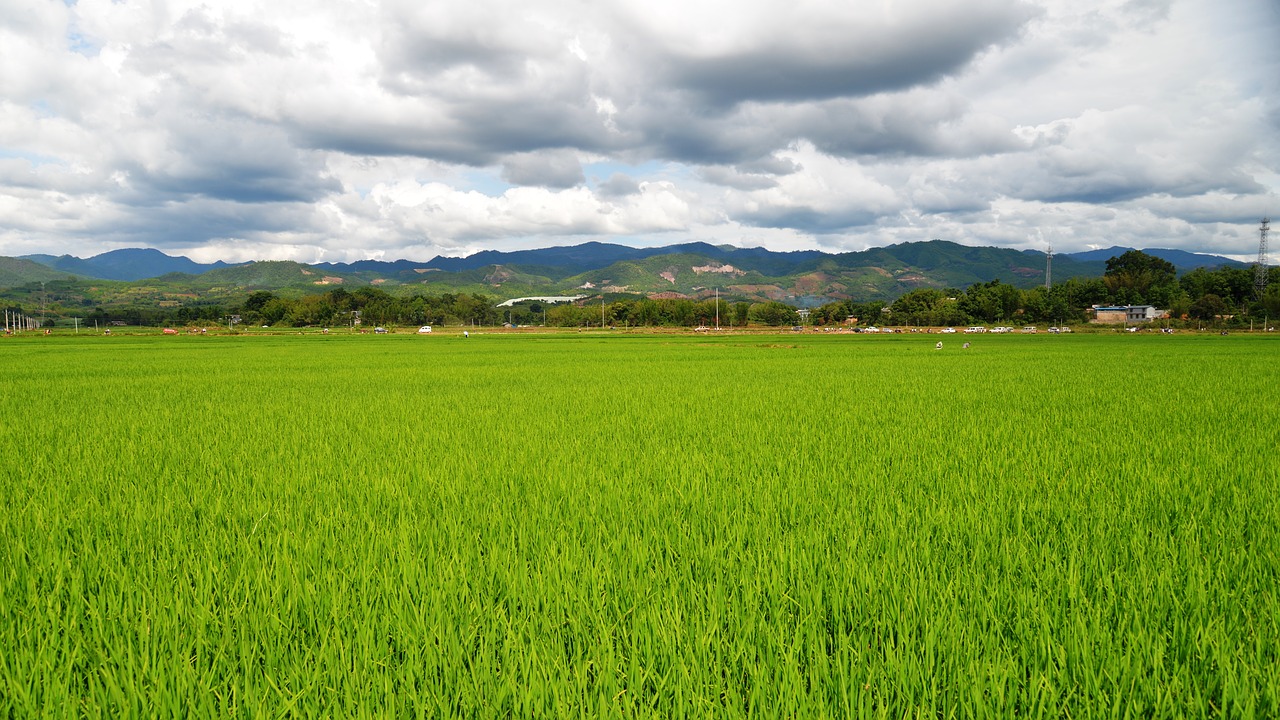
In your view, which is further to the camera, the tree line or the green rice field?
the tree line

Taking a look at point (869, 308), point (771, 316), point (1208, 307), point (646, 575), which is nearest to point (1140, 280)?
point (1208, 307)

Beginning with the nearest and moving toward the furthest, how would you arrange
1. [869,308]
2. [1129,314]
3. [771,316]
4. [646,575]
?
[646,575], [1129,314], [869,308], [771,316]

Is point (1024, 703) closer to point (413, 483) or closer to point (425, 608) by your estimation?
point (425, 608)

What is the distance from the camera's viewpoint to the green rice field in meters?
2.16

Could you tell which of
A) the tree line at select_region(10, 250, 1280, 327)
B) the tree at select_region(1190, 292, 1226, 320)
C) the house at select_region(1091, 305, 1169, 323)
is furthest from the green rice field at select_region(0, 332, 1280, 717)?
the house at select_region(1091, 305, 1169, 323)

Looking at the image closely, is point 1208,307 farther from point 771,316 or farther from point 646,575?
point 646,575

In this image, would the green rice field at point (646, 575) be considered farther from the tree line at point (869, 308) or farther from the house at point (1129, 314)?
the house at point (1129, 314)

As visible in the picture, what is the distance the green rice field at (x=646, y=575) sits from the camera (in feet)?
7.09

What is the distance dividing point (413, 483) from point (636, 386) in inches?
396

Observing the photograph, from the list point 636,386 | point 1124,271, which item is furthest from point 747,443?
point 1124,271

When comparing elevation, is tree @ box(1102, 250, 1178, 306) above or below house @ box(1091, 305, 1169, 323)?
above

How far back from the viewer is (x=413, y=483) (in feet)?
17.9

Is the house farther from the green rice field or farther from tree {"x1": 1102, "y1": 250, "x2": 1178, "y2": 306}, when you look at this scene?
the green rice field

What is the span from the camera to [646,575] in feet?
10.4
